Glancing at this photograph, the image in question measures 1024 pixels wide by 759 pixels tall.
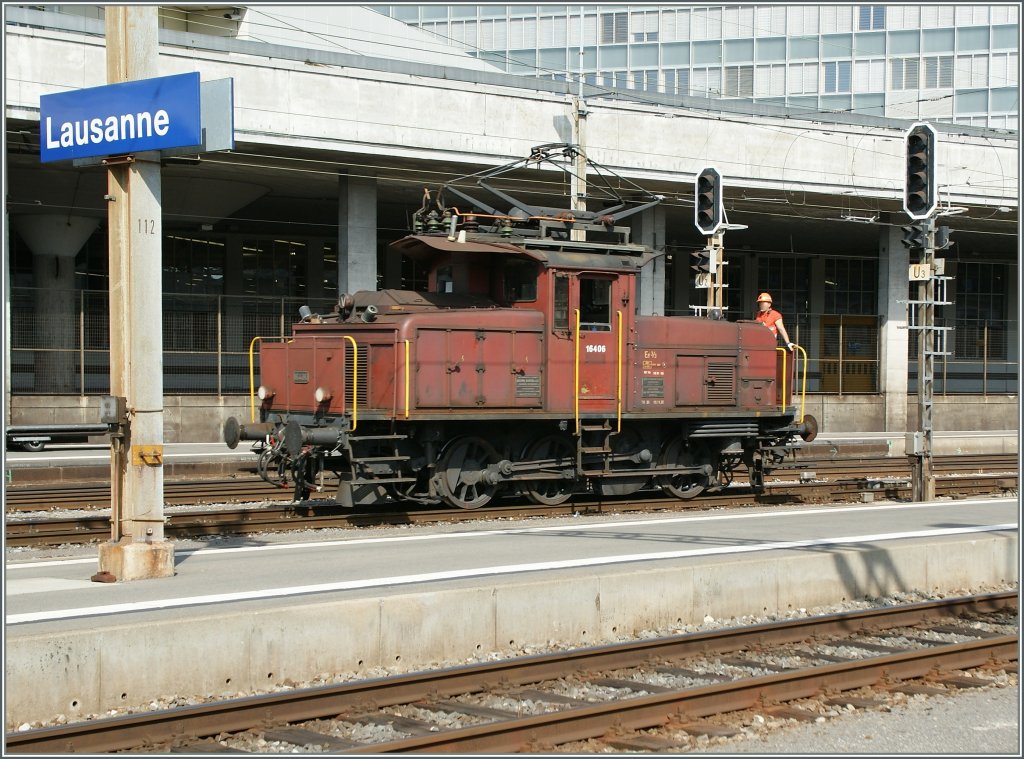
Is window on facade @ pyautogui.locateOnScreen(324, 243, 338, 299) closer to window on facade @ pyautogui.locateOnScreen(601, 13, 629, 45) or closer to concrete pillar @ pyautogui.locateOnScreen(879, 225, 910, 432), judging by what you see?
concrete pillar @ pyautogui.locateOnScreen(879, 225, 910, 432)

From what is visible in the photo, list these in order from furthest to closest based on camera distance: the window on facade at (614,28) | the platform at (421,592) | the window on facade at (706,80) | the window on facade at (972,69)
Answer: the window on facade at (614,28) < the window on facade at (706,80) < the window on facade at (972,69) < the platform at (421,592)

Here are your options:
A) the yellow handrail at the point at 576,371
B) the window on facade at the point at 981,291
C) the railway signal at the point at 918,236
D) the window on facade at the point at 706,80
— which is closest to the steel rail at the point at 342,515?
the yellow handrail at the point at 576,371

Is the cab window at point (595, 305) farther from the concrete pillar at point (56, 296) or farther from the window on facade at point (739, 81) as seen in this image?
the window on facade at point (739, 81)

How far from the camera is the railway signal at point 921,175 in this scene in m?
16.6

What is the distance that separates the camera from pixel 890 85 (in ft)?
222

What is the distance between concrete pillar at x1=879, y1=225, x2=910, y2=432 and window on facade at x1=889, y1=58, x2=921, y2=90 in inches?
1393

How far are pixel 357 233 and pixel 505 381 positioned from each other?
46.0 ft

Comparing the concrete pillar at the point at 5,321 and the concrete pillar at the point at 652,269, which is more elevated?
the concrete pillar at the point at 652,269

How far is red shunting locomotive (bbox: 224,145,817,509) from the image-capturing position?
14594 millimetres

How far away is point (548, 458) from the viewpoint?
16.3 meters

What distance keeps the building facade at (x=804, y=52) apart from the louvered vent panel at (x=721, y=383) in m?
51.5

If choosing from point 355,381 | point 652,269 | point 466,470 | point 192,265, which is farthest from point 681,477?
point 192,265

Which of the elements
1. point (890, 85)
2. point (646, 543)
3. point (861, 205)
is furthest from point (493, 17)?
point (646, 543)

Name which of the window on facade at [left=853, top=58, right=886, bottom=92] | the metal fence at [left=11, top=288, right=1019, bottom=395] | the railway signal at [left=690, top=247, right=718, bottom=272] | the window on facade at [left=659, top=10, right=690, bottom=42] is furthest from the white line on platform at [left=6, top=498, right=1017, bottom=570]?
the window on facade at [left=659, top=10, right=690, bottom=42]
